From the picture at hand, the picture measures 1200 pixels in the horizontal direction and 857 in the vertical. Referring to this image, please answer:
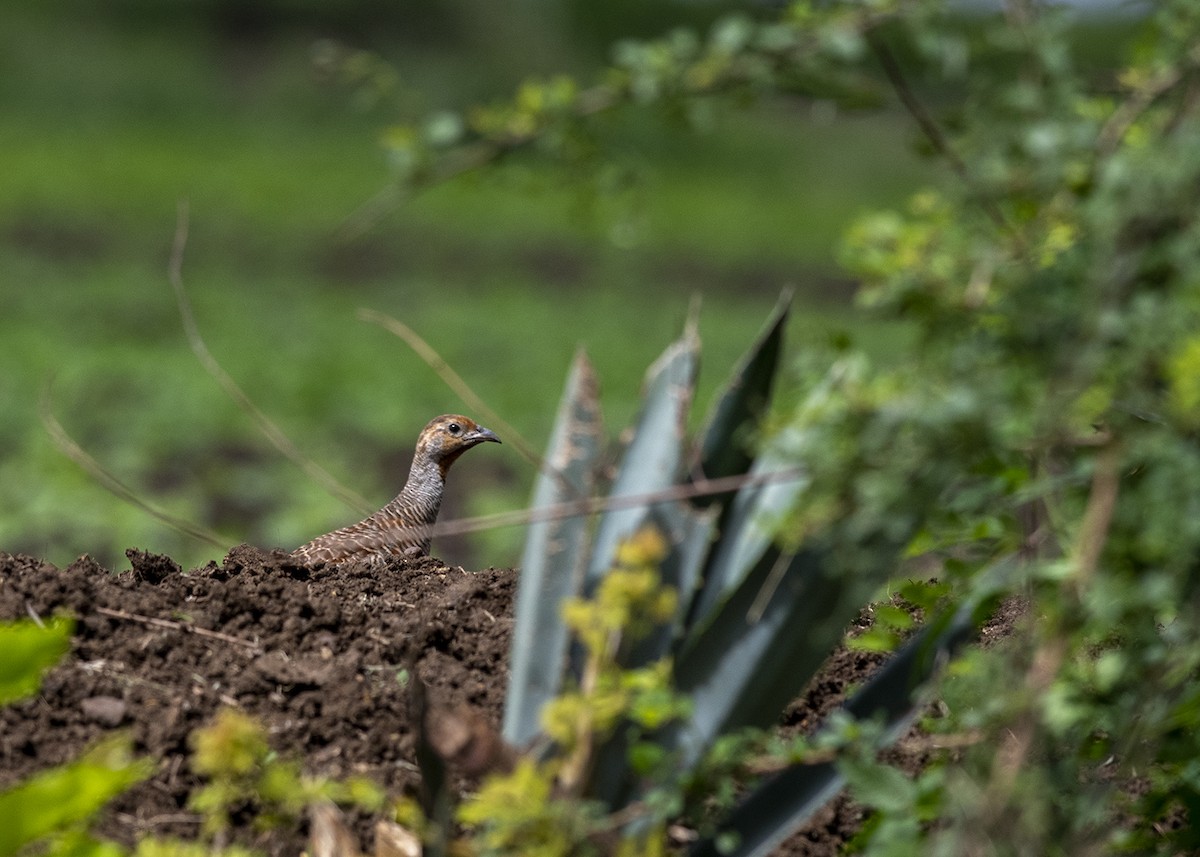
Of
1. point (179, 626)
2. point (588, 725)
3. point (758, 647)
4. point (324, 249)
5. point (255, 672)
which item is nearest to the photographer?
point (588, 725)

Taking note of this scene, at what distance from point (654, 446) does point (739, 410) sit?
168mm

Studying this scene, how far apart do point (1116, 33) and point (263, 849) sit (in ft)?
136

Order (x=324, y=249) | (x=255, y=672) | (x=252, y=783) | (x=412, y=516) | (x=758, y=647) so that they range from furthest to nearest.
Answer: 1. (x=324, y=249)
2. (x=412, y=516)
3. (x=255, y=672)
4. (x=252, y=783)
5. (x=758, y=647)

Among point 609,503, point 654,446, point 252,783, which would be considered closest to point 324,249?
point 252,783

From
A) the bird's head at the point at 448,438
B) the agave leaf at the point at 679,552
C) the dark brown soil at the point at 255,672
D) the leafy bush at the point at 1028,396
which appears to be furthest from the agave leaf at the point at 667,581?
the bird's head at the point at 448,438

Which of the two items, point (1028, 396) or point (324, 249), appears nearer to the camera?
point (1028, 396)

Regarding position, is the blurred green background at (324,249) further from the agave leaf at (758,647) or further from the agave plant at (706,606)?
the agave leaf at (758,647)

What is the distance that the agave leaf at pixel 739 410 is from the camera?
9.04ft

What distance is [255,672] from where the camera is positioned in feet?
11.1

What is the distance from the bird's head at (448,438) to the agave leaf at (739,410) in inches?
141

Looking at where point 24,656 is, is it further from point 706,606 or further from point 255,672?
point 706,606

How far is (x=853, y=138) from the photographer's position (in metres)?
37.0

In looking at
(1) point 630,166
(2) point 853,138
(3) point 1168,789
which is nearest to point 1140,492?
(3) point 1168,789

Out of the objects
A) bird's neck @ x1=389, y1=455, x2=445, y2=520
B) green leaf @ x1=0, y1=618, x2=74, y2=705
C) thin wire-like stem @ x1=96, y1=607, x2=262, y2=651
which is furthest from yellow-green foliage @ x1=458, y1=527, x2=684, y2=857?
bird's neck @ x1=389, y1=455, x2=445, y2=520
